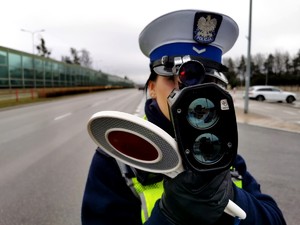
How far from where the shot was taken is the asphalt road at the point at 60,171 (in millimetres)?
3519

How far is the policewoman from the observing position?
0.86m

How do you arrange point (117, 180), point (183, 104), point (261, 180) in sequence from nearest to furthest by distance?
point (183, 104), point (117, 180), point (261, 180)

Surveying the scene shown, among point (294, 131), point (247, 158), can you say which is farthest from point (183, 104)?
point (294, 131)

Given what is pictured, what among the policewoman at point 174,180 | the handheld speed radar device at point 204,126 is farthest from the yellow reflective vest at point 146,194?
the handheld speed radar device at point 204,126

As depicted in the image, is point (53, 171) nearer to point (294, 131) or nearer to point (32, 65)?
point (294, 131)

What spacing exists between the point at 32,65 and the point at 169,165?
3722cm

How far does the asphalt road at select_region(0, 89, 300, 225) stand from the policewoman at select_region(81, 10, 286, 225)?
236 centimetres

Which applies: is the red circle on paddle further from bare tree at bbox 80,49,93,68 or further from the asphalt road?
bare tree at bbox 80,49,93,68

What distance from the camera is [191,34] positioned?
121 centimetres

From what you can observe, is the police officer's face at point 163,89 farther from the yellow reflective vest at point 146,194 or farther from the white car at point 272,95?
the white car at point 272,95

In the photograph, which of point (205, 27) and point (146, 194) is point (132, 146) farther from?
point (205, 27)

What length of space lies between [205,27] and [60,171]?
173 inches

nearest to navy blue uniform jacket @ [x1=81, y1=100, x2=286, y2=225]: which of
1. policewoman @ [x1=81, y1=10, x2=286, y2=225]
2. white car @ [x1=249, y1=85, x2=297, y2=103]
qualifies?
policewoman @ [x1=81, y1=10, x2=286, y2=225]

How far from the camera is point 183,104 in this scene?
31.7 inches
